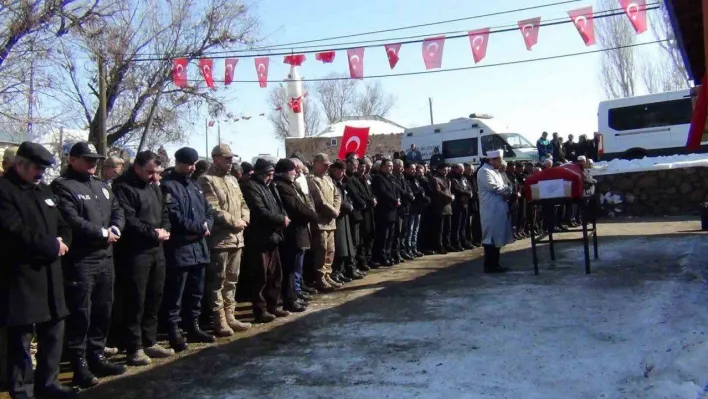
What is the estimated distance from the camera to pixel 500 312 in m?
6.90

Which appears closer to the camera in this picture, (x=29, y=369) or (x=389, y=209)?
(x=29, y=369)

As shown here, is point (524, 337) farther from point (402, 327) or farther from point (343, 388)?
point (343, 388)

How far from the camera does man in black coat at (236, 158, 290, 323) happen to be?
286 inches

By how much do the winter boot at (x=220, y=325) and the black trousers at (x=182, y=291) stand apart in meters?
0.28

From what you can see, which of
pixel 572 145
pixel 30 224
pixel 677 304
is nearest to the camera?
pixel 30 224

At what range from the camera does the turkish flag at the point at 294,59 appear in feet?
63.7

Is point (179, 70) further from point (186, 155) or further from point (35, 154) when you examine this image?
point (35, 154)

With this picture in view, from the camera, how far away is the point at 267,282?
7.52 m

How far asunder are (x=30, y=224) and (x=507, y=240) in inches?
263

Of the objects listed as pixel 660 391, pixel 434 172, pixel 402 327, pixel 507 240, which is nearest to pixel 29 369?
pixel 402 327

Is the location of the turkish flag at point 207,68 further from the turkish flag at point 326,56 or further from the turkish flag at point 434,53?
the turkish flag at point 434,53

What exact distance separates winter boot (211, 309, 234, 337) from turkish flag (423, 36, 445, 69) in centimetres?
1143

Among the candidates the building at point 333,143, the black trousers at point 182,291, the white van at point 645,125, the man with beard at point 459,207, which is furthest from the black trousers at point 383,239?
the building at point 333,143

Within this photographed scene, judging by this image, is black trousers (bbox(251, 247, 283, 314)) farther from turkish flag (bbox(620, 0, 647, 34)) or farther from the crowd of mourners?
turkish flag (bbox(620, 0, 647, 34))
